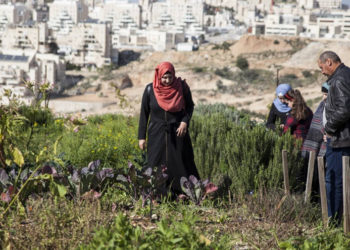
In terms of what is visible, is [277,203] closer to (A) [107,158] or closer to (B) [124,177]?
(B) [124,177]

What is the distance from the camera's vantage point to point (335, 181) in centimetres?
412

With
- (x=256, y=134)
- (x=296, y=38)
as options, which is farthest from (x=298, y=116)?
(x=296, y=38)

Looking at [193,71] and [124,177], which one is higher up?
[124,177]

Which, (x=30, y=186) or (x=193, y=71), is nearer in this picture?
(x=30, y=186)

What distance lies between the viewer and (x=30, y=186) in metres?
3.45

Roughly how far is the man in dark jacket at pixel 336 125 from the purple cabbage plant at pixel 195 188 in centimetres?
81

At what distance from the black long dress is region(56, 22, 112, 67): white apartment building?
5767 centimetres

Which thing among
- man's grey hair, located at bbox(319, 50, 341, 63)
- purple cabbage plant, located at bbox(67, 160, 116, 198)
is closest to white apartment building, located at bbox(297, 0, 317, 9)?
man's grey hair, located at bbox(319, 50, 341, 63)

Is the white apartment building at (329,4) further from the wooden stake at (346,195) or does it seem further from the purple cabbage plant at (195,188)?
the wooden stake at (346,195)

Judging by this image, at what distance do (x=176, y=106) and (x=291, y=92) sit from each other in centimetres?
149

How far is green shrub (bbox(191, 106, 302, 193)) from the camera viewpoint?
15.4ft

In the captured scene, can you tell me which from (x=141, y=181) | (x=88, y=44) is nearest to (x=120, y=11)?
(x=88, y=44)

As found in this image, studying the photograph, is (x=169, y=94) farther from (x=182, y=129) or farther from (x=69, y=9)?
(x=69, y=9)

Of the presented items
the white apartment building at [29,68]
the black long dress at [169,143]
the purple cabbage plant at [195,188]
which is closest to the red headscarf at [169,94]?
the black long dress at [169,143]
